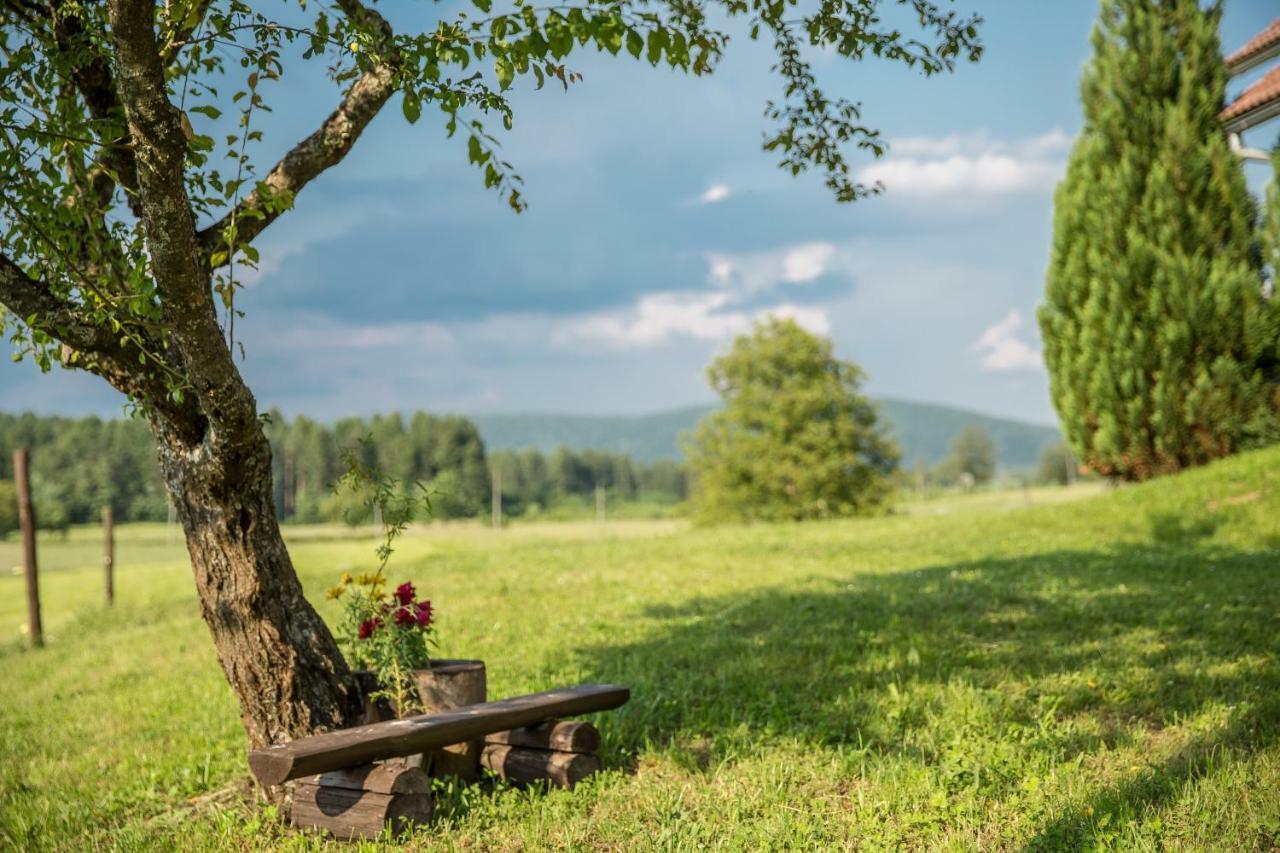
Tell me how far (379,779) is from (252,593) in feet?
4.57

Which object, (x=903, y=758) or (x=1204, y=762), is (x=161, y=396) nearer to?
(x=903, y=758)

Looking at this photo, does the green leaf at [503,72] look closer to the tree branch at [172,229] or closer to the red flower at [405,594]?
the tree branch at [172,229]

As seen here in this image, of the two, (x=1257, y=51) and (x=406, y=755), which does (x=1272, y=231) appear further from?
(x=406, y=755)

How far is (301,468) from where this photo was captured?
98250 mm

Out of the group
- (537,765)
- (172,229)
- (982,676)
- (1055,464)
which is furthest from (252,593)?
(1055,464)

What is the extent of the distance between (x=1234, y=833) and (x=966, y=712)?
6.51ft

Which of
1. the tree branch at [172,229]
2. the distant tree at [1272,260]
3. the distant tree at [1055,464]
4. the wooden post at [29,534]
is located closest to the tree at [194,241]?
the tree branch at [172,229]

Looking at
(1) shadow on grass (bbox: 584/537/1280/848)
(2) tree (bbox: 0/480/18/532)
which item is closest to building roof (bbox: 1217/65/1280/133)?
(1) shadow on grass (bbox: 584/537/1280/848)

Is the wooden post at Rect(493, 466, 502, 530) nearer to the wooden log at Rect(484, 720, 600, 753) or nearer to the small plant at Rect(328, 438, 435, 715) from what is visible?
the small plant at Rect(328, 438, 435, 715)

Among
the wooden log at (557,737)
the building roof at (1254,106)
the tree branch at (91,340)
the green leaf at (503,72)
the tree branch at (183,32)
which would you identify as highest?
the building roof at (1254,106)

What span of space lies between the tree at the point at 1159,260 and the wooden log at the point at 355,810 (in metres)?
19.3

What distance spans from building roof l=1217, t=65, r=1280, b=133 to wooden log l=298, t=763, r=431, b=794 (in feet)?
70.9

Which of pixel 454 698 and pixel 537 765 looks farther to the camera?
pixel 454 698

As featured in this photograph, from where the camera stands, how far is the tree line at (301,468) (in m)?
76.5
